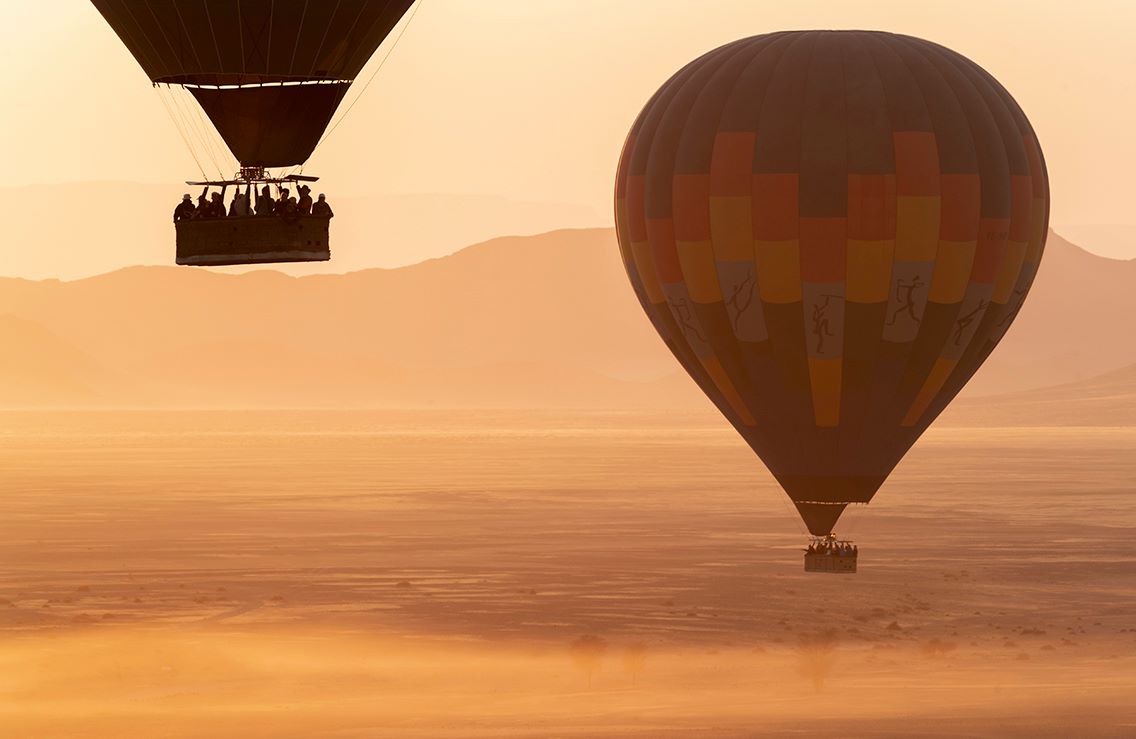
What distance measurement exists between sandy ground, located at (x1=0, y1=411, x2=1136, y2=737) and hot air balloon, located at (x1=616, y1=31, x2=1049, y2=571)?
4.08m

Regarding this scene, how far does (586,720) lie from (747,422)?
19.6ft

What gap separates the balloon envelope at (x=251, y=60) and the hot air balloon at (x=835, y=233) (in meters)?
7.55

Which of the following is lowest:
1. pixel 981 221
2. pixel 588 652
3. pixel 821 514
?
pixel 588 652

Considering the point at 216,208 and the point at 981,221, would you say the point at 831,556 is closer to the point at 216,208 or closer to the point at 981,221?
the point at 981,221

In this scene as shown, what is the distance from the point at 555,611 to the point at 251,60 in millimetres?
18233

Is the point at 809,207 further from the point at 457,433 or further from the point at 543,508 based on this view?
the point at 457,433

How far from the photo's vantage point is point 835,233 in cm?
3678

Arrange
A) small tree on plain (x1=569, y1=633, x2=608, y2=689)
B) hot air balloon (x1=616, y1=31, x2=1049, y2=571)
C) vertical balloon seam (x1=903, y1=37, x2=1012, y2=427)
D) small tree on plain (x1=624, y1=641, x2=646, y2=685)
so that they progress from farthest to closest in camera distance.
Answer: small tree on plain (x1=569, y1=633, x2=608, y2=689), small tree on plain (x1=624, y1=641, x2=646, y2=685), vertical balloon seam (x1=903, y1=37, x2=1012, y2=427), hot air balloon (x1=616, y1=31, x2=1049, y2=571)

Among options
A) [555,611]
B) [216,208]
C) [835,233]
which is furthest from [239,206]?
[555,611]

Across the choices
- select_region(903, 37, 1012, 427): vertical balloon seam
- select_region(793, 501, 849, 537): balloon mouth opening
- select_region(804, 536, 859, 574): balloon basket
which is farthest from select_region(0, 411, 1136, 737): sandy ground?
select_region(903, 37, 1012, 427): vertical balloon seam

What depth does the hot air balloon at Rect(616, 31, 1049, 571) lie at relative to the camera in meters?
36.8

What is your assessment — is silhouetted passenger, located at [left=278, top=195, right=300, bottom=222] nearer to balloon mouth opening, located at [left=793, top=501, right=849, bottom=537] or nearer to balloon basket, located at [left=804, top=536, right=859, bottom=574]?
balloon basket, located at [left=804, top=536, right=859, bottom=574]

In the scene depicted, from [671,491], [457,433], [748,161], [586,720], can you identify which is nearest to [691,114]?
[748,161]

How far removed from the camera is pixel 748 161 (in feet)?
121
